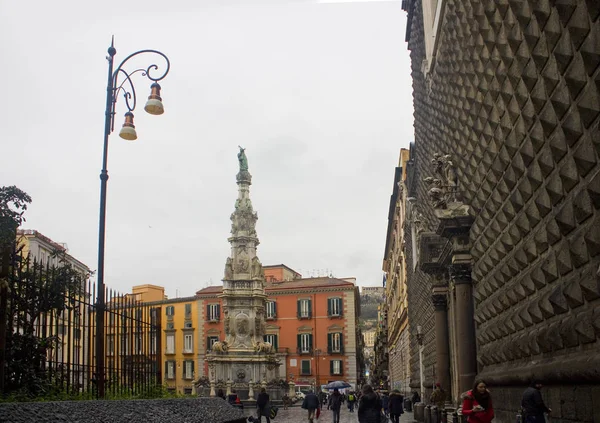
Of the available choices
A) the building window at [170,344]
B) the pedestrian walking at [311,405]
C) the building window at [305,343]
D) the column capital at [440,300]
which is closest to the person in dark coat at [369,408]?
the column capital at [440,300]

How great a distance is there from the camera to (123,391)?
12180mm

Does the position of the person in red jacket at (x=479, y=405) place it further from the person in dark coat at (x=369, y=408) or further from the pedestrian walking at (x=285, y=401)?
the pedestrian walking at (x=285, y=401)

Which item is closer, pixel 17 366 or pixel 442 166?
pixel 17 366

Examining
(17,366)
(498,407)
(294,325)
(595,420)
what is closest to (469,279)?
(498,407)

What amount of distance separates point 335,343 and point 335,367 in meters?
2.26

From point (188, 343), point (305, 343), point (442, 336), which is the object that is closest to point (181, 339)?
point (188, 343)

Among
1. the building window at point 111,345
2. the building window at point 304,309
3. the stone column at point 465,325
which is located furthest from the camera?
the building window at point 304,309

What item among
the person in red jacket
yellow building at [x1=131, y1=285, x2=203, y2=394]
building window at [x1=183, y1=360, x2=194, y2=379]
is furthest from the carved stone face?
the person in red jacket

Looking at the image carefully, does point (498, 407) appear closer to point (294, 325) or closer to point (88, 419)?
point (88, 419)

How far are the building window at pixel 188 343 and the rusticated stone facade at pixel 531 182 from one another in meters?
61.1

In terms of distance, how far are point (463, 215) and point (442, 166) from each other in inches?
62.8

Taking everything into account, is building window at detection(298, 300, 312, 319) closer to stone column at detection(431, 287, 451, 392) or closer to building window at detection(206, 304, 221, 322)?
building window at detection(206, 304, 221, 322)

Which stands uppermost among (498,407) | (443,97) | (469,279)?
(443,97)

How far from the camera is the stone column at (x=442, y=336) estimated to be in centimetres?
1862
